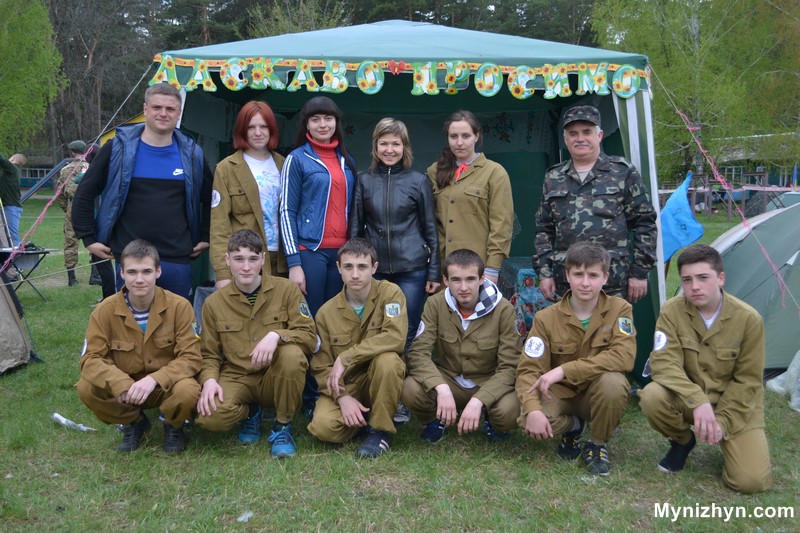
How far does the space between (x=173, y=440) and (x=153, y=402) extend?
21 centimetres

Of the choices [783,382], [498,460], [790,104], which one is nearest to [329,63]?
[498,460]

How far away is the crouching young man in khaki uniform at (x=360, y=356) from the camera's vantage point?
3186 millimetres

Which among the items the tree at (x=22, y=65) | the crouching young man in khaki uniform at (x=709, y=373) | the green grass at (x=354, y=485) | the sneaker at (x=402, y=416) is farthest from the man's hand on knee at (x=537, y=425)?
the tree at (x=22, y=65)

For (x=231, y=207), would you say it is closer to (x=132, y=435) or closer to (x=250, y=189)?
(x=250, y=189)

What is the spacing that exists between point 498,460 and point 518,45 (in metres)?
2.71

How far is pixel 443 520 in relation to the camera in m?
2.52

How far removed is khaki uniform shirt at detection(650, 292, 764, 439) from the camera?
2881 millimetres

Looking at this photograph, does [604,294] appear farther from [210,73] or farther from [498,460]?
[210,73]

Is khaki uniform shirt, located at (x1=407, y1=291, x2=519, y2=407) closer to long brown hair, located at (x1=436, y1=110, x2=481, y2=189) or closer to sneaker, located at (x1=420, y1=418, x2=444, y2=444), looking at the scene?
sneaker, located at (x1=420, y1=418, x2=444, y2=444)

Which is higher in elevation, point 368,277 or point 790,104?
point 790,104

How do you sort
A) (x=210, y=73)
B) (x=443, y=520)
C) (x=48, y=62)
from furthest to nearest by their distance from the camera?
(x=48, y=62)
(x=210, y=73)
(x=443, y=520)

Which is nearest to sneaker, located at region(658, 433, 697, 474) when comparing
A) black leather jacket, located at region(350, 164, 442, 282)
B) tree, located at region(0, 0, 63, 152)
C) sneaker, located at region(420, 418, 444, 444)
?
sneaker, located at region(420, 418, 444, 444)

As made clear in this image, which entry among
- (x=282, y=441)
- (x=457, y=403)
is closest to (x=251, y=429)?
(x=282, y=441)

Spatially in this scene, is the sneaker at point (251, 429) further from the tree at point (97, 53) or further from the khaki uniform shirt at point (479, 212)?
the tree at point (97, 53)
